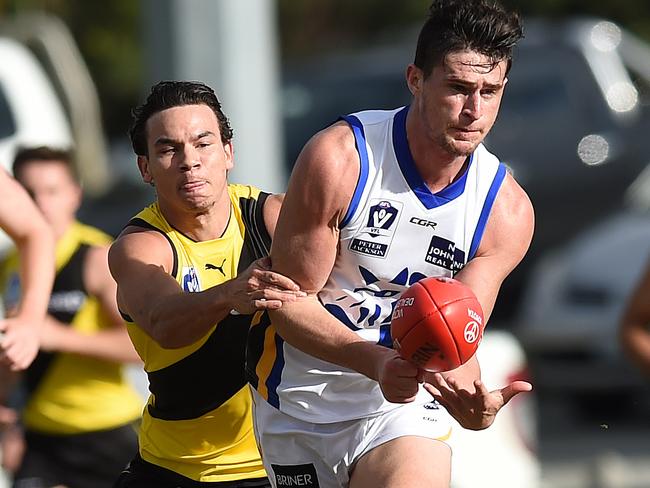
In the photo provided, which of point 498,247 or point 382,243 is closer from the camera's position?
point 382,243

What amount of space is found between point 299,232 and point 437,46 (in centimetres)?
69

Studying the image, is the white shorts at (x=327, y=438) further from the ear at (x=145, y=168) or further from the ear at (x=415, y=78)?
the ear at (x=415, y=78)

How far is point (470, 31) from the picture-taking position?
15.5 ft

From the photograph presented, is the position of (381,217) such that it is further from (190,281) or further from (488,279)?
(190,281)

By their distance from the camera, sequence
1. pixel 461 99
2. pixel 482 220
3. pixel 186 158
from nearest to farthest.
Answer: pixel 461 99, pixel 482 220, pixel 186 158

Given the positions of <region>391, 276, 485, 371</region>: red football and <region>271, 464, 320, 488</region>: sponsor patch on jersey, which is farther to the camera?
<region>271, 464, 320, 488</region>: sponsor patch on jersey

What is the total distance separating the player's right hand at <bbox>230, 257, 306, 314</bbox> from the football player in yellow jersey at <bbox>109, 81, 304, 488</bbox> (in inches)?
15.0

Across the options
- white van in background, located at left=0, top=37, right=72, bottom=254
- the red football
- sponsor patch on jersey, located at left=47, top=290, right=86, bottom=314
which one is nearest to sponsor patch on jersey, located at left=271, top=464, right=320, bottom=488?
the red football

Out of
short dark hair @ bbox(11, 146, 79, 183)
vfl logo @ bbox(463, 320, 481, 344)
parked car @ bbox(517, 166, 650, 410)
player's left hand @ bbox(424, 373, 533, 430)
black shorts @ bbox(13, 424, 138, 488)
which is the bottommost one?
parked car @ bbox(517, 166, 650, 410)

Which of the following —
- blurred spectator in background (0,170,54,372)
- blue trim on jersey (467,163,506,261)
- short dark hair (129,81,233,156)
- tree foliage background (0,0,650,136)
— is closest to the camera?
blue trim on jersey (467,163,506,261)

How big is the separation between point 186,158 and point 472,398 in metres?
1.27

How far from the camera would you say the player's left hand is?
458 cm

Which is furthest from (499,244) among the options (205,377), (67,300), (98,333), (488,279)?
(67,300)

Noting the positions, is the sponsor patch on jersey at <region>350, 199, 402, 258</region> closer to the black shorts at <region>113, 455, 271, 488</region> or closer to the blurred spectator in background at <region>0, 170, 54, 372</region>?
the black shorts at <region>113, 455, 271, 488</region>
